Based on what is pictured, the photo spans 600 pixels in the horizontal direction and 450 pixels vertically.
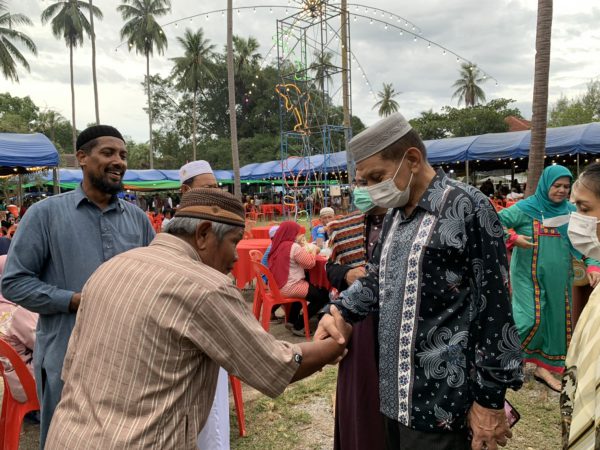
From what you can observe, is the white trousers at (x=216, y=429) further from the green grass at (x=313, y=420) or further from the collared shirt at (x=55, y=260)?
the green grass at (x=313, y=420)

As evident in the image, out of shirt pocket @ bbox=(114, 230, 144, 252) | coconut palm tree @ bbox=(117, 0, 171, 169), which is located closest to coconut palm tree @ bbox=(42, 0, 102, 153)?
coconut palm tree @ bbox=(117, 0, 171, 169)

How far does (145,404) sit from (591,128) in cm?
1662

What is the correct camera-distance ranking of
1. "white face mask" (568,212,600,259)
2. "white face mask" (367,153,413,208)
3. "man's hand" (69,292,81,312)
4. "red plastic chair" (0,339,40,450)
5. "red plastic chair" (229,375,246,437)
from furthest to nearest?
"red plastic chair" (229,375,246,437) < "red plastic chair" (0,339,40,450) < "white face mask" (568,212,600,259) < "man's hand" (69,292,81,312) < "white face mask" (367,153,413,208)

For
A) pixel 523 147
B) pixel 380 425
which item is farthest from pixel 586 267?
pixel 523 147

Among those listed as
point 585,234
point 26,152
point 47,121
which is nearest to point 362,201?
point 585,234

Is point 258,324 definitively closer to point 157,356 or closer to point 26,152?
point 157,356

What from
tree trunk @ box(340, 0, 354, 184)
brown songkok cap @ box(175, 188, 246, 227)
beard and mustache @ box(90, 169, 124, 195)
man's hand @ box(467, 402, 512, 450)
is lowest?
man's hand @ box(467, 402, 512, 450)

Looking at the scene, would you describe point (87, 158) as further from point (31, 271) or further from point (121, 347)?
point (121, 347)

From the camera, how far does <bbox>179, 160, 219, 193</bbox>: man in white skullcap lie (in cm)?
339

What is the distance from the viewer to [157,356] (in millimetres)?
1193

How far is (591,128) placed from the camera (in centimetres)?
1423

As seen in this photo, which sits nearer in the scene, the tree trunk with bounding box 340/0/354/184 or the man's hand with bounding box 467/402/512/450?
the man's hand with bounding box 467/402/512/450

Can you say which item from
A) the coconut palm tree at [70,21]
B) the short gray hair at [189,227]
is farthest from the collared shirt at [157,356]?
the coconut palm tree at [70,21]

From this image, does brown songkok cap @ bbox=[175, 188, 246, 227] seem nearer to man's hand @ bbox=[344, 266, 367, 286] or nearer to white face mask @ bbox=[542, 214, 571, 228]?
man's hand @ bbox=[344, 266, 367, 286]
